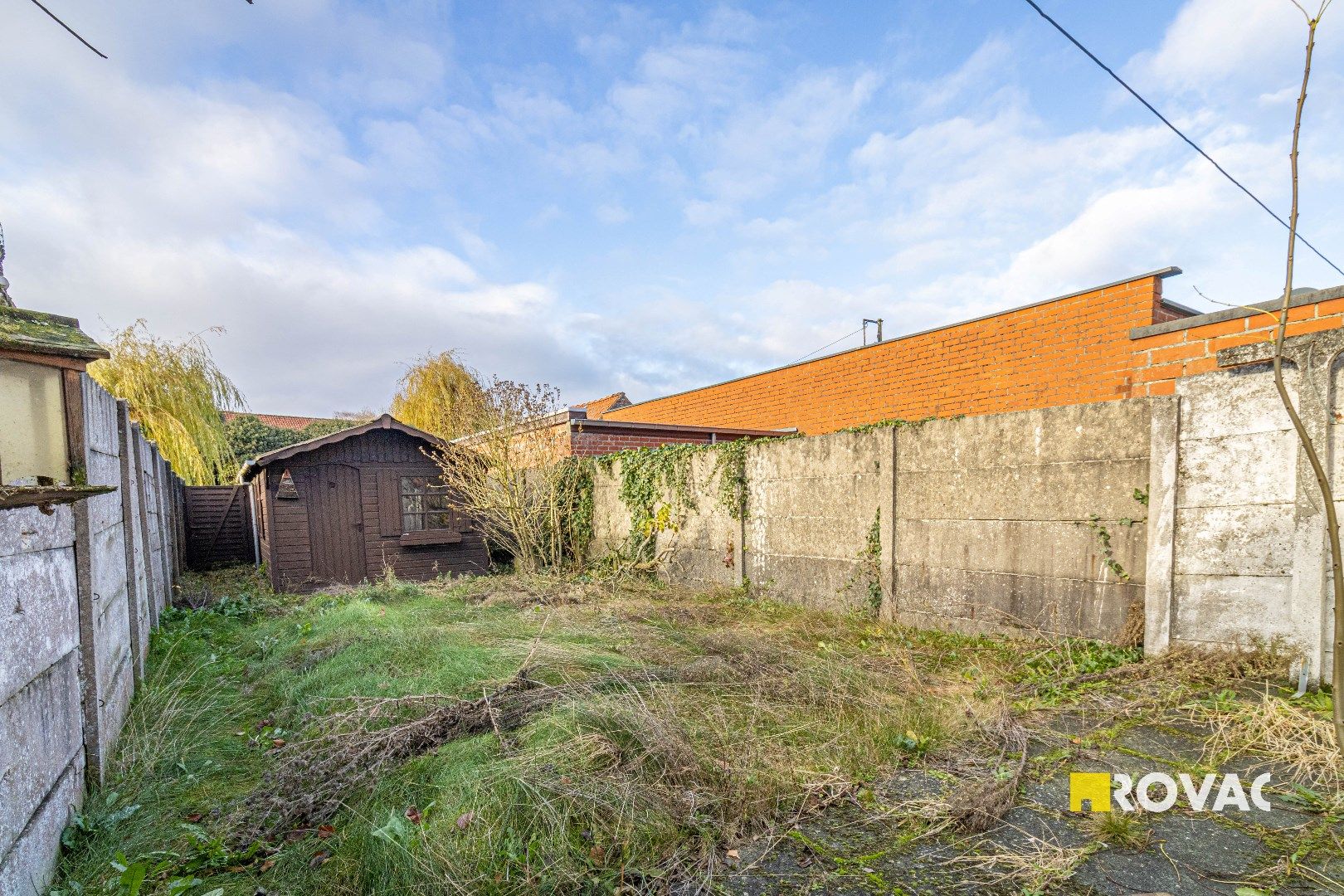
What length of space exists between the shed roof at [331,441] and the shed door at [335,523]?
46cm

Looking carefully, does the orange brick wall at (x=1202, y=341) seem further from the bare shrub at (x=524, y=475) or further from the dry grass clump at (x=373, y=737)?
the bare shrub at (x=524, y=475)

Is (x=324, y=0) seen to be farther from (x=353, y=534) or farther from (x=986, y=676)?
(x=353, y=534)

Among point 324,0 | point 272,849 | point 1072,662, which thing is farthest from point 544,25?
point 1072,662

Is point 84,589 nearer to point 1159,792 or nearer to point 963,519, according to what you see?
point 1159,792

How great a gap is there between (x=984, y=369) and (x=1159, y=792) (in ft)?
19.5

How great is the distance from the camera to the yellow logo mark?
223 cm

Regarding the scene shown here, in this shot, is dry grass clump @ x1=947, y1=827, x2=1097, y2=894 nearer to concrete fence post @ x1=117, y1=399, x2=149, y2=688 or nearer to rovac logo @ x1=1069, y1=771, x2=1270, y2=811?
rovac logo @ x1=1069, y1=771, x2=1270, y2=811

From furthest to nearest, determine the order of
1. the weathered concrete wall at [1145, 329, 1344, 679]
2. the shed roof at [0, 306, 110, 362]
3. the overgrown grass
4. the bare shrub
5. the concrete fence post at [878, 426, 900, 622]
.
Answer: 1. the bare shrub
2. the concrete fence post at [878, 426, 900, 622]
3. the weathered concrete wall at [1145, 329, 1344, 679]
4. the shed roof at [0, 306, 110, 362]
5. the overgrown grass

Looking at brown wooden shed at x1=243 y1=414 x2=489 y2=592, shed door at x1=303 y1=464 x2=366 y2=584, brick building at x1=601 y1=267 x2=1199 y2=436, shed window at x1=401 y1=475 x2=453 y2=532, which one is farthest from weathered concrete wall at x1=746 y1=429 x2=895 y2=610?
shed door at x1=303 y1=464 x2=366 y2=584

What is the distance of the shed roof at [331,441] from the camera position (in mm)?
8680

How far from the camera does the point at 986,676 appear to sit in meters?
3.74

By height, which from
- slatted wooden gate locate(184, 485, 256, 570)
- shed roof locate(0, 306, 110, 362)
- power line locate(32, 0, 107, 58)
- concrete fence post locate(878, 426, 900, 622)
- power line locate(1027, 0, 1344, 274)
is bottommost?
slatted wooden gate locate(184, 485, 256, 570)

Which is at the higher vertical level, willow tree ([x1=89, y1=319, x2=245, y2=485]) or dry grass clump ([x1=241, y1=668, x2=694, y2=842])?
willow tree ([x1=89, y1=319, x2=245, y2=485])

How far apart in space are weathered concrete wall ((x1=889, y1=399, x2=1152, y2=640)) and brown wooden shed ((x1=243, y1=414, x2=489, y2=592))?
7117 mm
